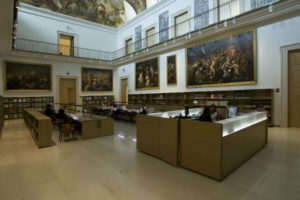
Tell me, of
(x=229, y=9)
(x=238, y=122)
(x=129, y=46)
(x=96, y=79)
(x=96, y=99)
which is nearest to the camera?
(x=238, y=122)

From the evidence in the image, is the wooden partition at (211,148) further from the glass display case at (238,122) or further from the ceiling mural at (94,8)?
the ceiling mural at (94,8)

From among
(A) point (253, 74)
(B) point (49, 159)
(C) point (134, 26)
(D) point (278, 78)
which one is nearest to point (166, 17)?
(C) point (134, 26)

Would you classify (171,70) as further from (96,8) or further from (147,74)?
(96,8)

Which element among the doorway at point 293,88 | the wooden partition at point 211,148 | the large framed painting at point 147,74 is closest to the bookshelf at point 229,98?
the doorway at point 293,88

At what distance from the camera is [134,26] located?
58.3ft

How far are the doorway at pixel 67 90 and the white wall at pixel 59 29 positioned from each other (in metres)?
4.07

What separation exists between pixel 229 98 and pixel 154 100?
264 inches

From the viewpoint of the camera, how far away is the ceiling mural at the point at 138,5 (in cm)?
1709

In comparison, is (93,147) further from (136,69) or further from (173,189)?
(136,69)

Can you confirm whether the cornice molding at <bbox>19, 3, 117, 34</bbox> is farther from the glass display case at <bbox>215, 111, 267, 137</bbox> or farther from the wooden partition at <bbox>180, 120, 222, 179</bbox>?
the glass display case at <bbox>215, 111, 267, 137</bbox>

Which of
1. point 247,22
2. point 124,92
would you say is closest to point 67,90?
point 124,92

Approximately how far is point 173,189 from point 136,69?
14.7 metres

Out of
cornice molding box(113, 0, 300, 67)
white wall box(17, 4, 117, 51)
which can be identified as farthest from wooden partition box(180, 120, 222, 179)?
white wall box(17, 4, 117, 51)

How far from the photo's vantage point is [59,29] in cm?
1590
